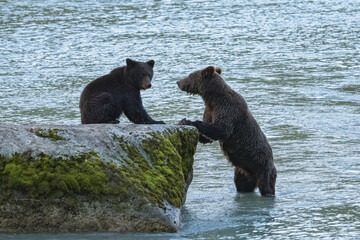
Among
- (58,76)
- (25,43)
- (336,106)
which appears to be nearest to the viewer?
(336,106)

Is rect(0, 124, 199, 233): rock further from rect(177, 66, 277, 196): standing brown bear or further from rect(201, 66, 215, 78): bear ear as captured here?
rect(201, 66, 215, 78): bear ear

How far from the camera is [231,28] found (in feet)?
66.3

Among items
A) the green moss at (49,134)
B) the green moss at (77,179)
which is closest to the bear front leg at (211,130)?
the green moss at (77,179)

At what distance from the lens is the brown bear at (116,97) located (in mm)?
7633

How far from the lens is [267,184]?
24.8 feet

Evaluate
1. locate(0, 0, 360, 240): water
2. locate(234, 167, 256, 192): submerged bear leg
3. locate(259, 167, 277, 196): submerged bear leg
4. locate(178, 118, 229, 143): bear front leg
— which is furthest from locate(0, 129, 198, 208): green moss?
locate(234, 167, 256, 192): submerged bear leg

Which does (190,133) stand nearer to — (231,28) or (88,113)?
(88,113)

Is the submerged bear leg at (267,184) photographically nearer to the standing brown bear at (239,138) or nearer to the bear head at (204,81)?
the standing brown bear at (239,138)

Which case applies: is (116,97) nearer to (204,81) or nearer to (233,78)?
(204,81)

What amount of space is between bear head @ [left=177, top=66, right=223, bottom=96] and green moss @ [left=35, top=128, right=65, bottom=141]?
82.8 inches

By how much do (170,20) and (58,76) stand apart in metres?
6.99

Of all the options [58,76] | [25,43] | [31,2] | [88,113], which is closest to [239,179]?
[88,113]

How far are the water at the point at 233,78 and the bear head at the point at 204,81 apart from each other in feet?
3.05

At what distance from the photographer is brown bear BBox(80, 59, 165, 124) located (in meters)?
7.63
